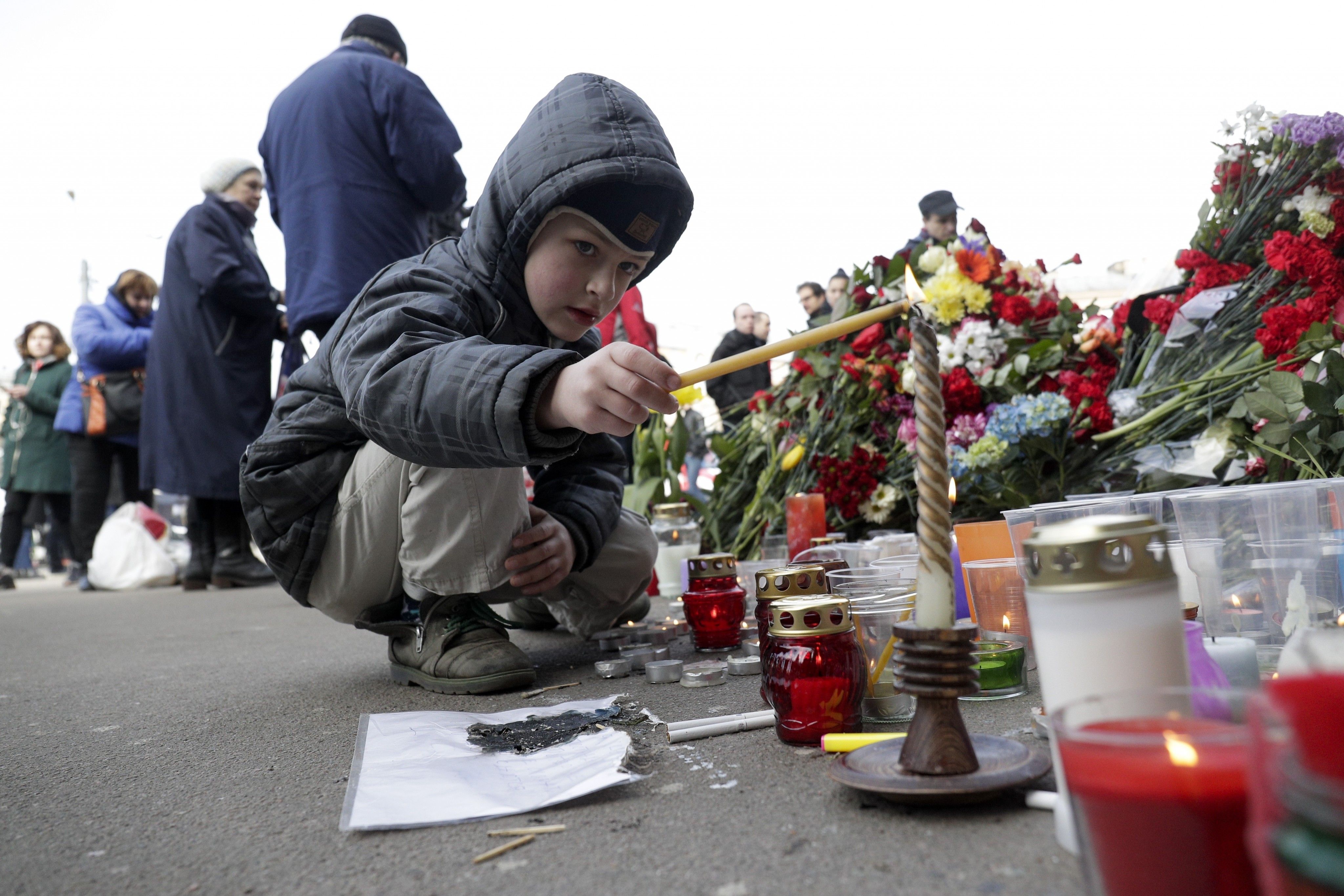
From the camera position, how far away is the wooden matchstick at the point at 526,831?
2.68 ft

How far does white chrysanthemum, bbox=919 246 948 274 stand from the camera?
8.39 ft

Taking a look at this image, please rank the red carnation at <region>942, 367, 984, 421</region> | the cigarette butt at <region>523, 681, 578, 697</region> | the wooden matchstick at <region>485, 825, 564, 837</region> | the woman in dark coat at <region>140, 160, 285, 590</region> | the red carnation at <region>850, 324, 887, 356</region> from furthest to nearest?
the woman in dark coat at <region>140, 160, 285, 590</region>, the red carnation at <region>850, 324, 887, 356</region>, the red carnation at <region>942, 367, 984, 421</region>, the cigarette butt at <region>523, 681, 578, 697</region>, the wooden matchstick at <region>485, 825, 564, 837</region>

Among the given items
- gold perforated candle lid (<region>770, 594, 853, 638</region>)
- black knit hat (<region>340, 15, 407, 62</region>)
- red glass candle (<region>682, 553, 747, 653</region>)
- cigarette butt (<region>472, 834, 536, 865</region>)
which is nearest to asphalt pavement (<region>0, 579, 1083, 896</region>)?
cigarette butt (<region>472, 834, 536, 865</region>)

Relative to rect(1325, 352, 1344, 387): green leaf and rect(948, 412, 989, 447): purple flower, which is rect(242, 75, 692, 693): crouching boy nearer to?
rect(948, 412, 989, 447): purple flower

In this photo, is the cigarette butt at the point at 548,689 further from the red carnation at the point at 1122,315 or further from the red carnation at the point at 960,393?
the red carnation at the point at 1122,315

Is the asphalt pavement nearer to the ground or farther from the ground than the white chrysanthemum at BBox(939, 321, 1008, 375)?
nearer to the ground

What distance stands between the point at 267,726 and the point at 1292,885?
141cm

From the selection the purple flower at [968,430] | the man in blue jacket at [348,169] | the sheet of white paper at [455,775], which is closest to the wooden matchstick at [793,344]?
the sheet of white paper at [455,775]

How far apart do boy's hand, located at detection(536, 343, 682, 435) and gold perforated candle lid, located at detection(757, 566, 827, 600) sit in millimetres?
279

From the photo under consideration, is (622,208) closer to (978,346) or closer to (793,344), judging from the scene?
(793,344)

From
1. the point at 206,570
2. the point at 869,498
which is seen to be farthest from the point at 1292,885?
the point at 206,570

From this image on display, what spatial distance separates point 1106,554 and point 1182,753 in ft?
0.48

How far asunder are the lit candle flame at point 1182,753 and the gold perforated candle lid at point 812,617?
1.81 feet

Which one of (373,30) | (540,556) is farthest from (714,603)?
(373,30)
